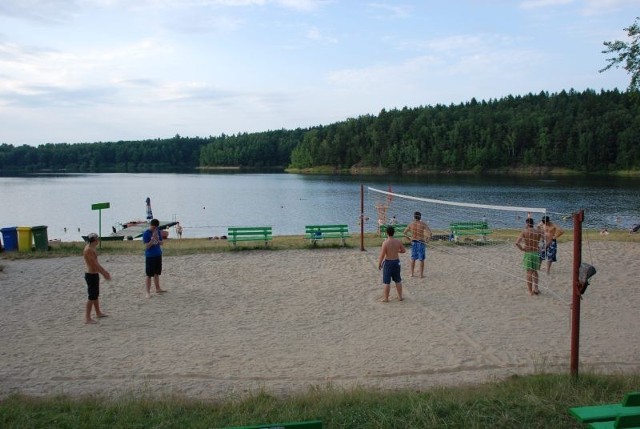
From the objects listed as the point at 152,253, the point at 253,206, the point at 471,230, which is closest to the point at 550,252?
the point at 471,230

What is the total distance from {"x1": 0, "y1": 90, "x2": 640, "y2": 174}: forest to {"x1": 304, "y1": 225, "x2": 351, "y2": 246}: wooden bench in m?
82.0

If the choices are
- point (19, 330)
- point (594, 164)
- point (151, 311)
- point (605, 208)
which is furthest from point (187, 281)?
point (594, 164)

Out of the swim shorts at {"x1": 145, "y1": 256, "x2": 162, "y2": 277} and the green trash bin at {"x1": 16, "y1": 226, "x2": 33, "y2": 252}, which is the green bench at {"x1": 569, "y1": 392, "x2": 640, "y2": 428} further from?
the green trash bin at {"x1": 16, "y1": 226, "x2": 33, "y2": 252}

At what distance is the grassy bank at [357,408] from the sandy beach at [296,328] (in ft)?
2.65

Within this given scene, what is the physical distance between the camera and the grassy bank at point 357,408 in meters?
4.63

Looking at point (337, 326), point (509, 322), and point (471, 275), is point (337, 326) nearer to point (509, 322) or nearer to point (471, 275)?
point (509, 322)

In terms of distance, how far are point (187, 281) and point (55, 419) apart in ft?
25.4

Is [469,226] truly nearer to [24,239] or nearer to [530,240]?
[530,240]

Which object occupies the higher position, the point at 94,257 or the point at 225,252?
the point at 94,257

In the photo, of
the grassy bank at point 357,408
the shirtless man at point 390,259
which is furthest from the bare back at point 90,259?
the shirtless man at point 390,259

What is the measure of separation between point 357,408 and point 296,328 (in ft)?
13.2

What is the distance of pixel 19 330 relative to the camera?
880 cm

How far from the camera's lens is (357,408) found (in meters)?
4.91

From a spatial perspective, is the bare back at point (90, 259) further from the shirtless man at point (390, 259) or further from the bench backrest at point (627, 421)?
the bench backrest at point (627, 421)
